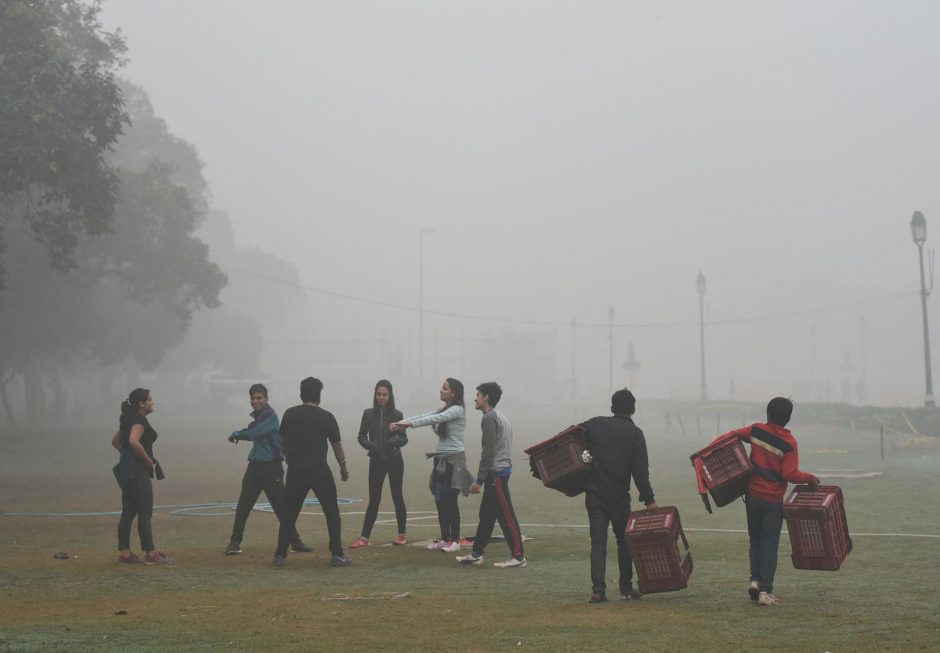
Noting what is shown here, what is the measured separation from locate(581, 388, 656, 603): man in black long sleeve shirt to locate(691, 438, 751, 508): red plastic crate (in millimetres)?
560

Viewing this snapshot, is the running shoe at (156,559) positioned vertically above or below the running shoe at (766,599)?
below

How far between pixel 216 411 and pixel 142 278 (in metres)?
→ 43.9

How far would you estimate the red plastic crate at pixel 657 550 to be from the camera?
373 inches

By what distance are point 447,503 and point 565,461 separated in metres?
3.39

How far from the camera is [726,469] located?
9.52m

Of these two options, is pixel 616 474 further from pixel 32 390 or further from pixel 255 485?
pixel 32 390

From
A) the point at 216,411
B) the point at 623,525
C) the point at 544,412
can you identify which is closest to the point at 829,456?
the point at 623,525

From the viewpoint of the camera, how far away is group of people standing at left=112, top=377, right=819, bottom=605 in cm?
952

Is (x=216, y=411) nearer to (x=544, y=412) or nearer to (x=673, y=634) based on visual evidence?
(x=544, y=412)

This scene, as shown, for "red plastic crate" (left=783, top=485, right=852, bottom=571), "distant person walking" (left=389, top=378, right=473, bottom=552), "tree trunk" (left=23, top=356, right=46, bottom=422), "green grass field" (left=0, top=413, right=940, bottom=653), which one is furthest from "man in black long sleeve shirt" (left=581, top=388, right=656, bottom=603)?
"tree trunk" (left=23, top=356, right=46, bottom=422)

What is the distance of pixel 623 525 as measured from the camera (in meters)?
10.0

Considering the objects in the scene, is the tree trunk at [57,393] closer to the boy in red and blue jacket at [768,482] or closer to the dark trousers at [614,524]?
the dark trousers at [614,524]

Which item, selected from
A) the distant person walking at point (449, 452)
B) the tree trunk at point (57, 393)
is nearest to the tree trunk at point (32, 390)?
the tree trunk at point (57, 393)

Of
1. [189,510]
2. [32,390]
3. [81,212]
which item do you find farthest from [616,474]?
[32,390]
